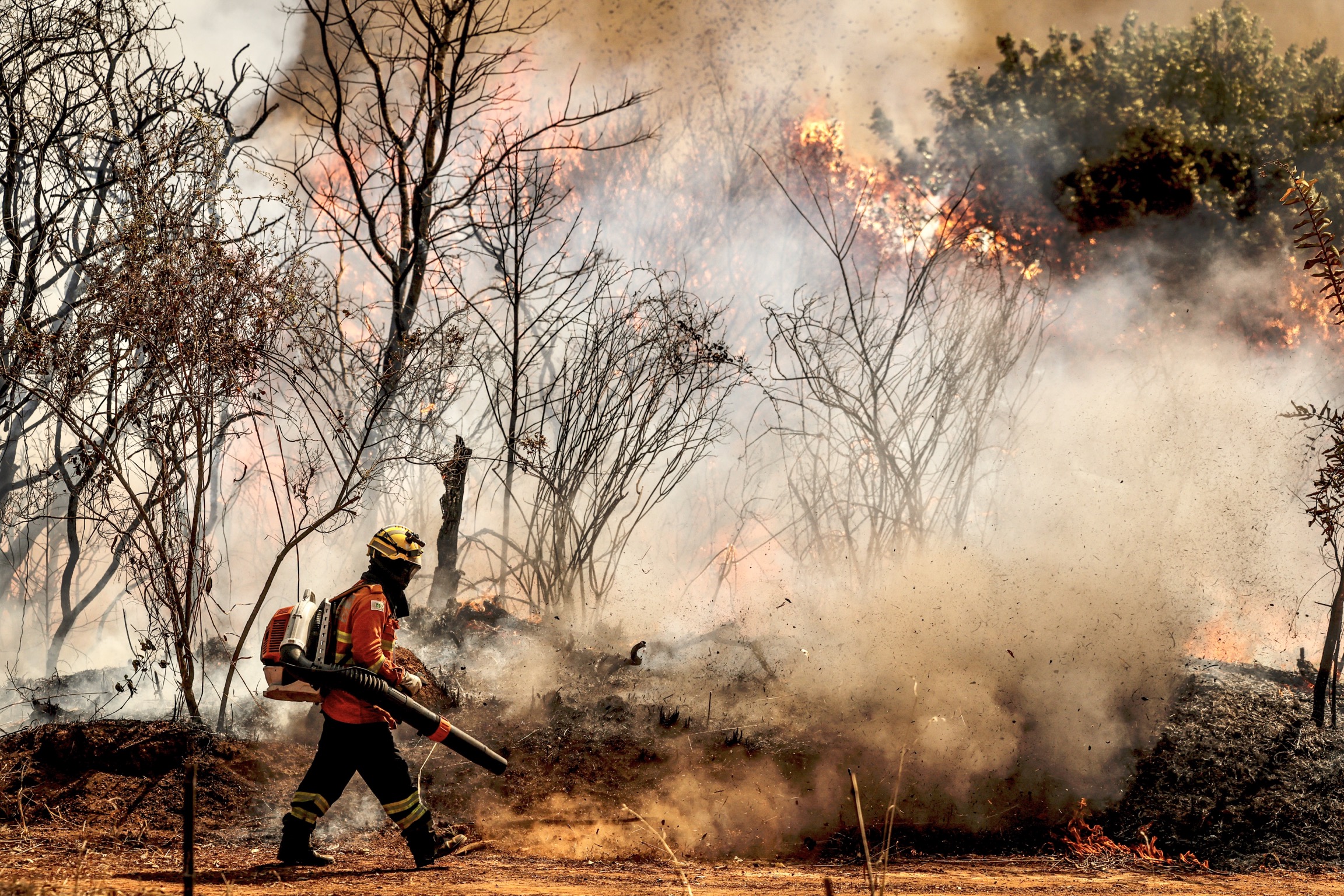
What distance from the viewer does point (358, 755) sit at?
233 inches

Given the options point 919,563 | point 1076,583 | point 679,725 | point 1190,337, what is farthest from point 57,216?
point 1190,337

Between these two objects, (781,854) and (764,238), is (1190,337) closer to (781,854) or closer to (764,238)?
(764,238)

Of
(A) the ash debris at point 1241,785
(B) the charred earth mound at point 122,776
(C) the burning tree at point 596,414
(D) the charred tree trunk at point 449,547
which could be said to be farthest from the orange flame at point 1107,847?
(D) the charred tree trunk at point 449,547

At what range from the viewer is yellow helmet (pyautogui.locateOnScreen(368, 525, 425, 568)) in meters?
6.11

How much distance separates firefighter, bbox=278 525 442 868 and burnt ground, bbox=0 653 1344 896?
0.26 m

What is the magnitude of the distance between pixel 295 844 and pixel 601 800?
2.50 metres

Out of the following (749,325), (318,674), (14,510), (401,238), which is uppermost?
(749,325)

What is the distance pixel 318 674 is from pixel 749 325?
42.4ft

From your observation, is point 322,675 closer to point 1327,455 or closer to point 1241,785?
point 1241,785

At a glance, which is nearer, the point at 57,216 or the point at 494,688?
the point at 494,688

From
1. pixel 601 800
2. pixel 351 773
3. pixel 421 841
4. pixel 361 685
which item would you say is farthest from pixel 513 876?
pixel 601 800

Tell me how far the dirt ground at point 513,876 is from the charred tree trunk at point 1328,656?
1.76m

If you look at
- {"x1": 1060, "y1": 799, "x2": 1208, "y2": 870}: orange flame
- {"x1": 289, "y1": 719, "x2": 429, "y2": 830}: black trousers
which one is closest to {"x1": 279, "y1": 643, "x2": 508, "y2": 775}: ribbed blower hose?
{"x1": 289, "y1": 719, "x2": 429, "y2": 830}: black trousers

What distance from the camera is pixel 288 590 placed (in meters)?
14.7
